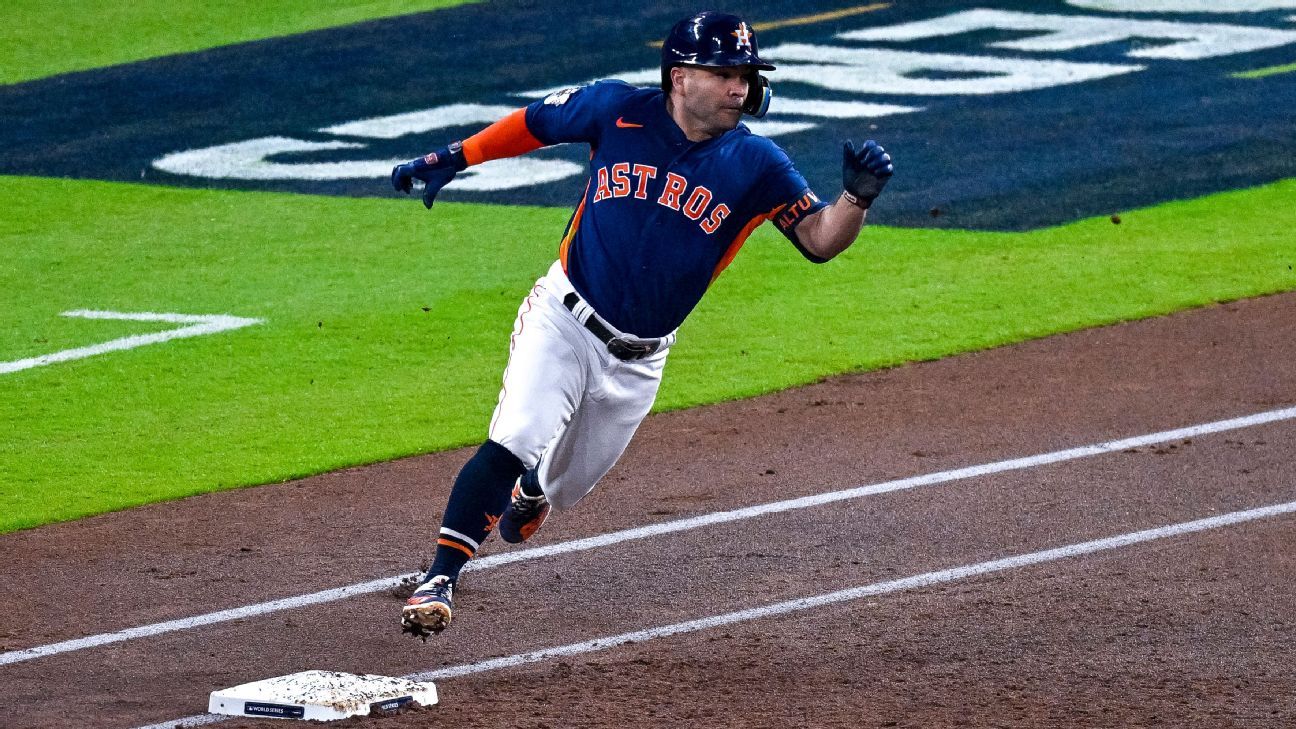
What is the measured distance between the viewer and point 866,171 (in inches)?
224

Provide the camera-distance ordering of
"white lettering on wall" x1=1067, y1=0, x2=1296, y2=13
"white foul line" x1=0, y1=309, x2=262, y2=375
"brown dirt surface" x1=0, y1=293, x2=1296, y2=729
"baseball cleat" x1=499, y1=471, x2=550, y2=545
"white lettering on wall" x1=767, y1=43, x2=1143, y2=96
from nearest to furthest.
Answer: "brown dirt surface" x1=0, y1=293, x2=1296, y2=729 → "baseball cleat" x1=499, y1=471, x2=550, y2=545 → "white foul line" x1=0, y1=309, x2=262, y2=375 → "white lettering on wall" x1=767, y1=43, x2=1143, y2=96 → "white lettering on wall" x1=1067, y1=0, x2=1296, y2=13

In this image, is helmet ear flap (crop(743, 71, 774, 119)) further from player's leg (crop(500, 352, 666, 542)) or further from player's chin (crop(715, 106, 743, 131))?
player's leg (crop(500, 352, 666, 542))

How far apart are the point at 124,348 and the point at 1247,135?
29.6 feet

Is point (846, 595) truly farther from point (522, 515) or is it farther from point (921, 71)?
point (921, 71)

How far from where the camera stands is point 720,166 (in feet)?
20.0

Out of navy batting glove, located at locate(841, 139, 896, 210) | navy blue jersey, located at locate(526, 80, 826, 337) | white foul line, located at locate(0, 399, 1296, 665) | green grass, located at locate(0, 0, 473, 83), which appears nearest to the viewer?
navy batting glove, located at locate(841, 139, 896, 210)

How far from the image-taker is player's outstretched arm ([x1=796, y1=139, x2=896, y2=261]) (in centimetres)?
569

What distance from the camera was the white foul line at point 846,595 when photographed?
240 inches

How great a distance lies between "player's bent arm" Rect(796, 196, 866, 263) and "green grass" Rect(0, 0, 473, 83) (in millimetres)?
14090

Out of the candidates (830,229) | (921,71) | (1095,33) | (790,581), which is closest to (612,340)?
(830,229)

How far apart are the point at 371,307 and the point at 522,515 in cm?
457

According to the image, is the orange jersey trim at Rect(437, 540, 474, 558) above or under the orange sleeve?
under

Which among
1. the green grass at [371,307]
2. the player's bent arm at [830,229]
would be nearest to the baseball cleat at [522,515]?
the player's bent arm at [830,229]

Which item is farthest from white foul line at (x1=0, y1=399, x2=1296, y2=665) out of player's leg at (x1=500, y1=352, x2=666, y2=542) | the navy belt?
the navy belt
